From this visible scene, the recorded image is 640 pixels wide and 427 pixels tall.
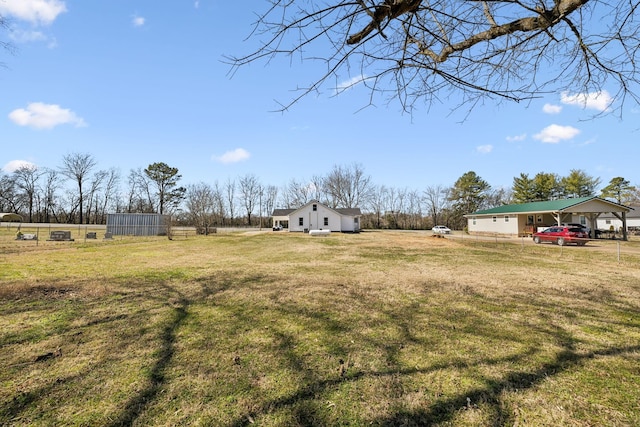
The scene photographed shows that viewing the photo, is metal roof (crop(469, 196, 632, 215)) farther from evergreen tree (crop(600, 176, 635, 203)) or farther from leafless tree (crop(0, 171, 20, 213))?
leafless tree (crop(0, 171, 20, 213))

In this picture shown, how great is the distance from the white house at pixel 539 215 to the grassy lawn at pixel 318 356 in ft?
75.1

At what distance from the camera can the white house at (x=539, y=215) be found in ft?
77.6

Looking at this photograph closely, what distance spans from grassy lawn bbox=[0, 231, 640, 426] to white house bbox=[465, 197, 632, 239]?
22879mm

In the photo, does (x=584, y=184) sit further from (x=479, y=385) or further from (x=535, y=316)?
(x=479, y=385)

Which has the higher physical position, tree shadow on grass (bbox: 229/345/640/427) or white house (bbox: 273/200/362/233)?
white house (bbox: 273/200/362/233)

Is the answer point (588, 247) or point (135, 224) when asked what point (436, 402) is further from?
point (135, 224)

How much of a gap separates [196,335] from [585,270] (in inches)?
479

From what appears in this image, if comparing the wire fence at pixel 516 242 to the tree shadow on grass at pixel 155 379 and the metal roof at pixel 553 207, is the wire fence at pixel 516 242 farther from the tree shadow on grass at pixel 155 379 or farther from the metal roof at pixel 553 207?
the tree shadow on grass at pixel 155 379

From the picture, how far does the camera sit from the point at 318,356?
3227 mm

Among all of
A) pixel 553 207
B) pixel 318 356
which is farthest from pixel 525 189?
pixel 318 356

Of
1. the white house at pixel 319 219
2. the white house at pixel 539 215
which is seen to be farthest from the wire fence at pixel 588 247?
the white house at pixel 319 219

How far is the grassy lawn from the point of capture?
89.8 inches

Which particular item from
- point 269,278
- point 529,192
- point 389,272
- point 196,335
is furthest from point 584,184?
point 196,335

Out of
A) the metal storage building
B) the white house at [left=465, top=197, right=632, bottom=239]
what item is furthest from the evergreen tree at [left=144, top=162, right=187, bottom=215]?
the white house at [left=465, top=197, right=632, bottom=239]
